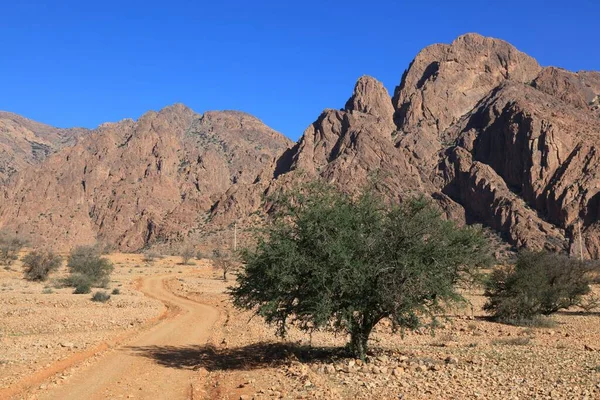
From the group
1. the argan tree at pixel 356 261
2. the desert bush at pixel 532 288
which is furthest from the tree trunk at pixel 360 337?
the desert bush at pixel 532 288

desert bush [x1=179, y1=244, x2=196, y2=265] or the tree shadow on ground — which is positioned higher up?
desert bush [x1=179, y1=244, x2=196, y2=265]

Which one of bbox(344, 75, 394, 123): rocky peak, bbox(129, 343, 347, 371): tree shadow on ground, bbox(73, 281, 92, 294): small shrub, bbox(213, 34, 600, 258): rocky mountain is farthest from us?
bbox(344, 75, 394, 123): rocky peak

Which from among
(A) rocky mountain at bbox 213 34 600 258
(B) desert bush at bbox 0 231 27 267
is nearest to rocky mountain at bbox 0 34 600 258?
(A) rocky mountain at bbox 213 34 600 258

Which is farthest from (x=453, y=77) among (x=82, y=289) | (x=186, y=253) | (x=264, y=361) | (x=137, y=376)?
(x=137, y=376)

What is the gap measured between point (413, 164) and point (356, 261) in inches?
4336

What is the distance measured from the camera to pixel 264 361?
14.9 metres

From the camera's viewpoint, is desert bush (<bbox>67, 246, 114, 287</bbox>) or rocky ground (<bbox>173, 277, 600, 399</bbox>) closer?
rocky ground (<bbox>173, 277, 600, 399</bbox>)

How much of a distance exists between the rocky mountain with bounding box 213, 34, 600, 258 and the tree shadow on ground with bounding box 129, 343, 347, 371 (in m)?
63.7

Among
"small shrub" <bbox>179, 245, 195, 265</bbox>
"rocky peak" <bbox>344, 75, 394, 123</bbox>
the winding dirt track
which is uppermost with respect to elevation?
"rocky peak" <bbox>344, 75, 394, 123</bbox>

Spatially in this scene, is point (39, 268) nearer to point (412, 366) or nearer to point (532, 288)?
point (532, 288)

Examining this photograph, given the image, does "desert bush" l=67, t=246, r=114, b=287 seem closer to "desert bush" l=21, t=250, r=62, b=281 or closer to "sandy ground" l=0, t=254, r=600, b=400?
"desert bush" l=21, t=250, r=62, b=281

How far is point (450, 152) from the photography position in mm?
120312

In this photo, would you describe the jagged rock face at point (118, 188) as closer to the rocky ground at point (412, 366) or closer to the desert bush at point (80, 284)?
the desert bush at point (80, 284)

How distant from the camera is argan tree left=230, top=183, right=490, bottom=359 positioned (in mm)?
12633
